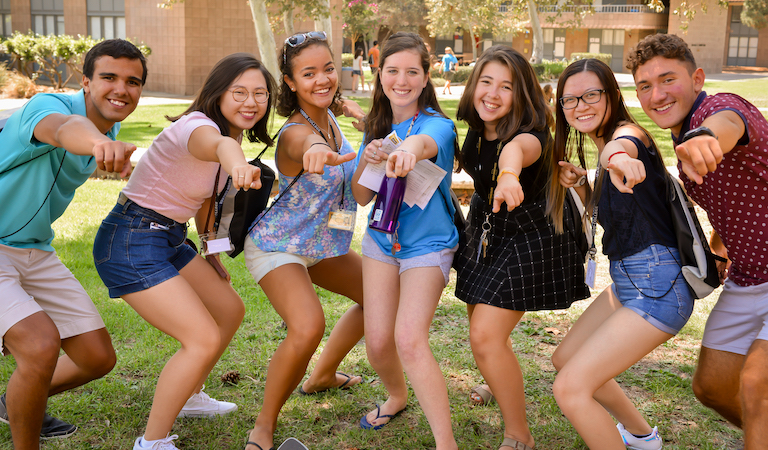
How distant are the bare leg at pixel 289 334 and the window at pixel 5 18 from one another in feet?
95.8

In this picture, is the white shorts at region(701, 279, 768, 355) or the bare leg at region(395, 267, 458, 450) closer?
the white shorts at region(701, 279, 768, 355)

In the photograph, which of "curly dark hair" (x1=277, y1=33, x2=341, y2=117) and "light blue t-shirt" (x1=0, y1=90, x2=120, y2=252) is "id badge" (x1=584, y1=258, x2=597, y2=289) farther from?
"light blue t-shirt" (x1=0, y1=90, x2=120, y2=252)

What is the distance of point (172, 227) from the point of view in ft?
10.4

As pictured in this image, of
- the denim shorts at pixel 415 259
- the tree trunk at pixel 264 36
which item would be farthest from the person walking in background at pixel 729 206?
the tree trunk at pixel 264 36

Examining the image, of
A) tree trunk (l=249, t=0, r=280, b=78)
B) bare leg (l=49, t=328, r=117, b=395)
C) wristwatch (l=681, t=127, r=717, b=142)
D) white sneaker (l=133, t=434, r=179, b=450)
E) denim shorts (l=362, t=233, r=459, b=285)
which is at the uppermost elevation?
tree trunk (l=249, t=0, r=280, b=78)

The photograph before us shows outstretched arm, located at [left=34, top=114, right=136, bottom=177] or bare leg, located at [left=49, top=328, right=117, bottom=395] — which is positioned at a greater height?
outstretched arm, located at [left=34, top=114, right=136, bottom=177]

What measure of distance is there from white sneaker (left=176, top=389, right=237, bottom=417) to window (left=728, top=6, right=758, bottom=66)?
55535mm

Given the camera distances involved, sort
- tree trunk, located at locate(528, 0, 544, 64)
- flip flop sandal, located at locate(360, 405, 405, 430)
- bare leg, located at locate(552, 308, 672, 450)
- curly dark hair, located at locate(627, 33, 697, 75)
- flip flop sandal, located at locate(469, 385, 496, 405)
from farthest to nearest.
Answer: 1. tree trunk, located at locate(528, 0, 544, 64)
2. flip flop sandal, located at locate(469, 385, 496, 405)
3. flip flop sandal, located at locate(360, 405, 405, 430)
4. curly dark hair, located at locate(627, 33, 697, 75)
5. bare leg, located at locate(552, 308, 672, 450)

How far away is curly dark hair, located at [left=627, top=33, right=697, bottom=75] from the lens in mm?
2805

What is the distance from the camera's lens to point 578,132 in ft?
10.7

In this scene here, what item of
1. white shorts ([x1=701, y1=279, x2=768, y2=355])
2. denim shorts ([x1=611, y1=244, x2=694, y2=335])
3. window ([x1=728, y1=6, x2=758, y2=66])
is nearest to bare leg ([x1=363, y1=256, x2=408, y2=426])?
denim shorts ([x1=611, y1=244, x2=694, y2=335])

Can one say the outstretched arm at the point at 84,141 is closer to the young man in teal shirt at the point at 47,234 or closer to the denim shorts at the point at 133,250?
the young man in teal shirt at the point at 47,234

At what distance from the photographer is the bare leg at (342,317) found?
358 cm

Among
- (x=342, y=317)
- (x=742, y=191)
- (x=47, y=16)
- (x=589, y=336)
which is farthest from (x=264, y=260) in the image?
(x=47, y=16)
